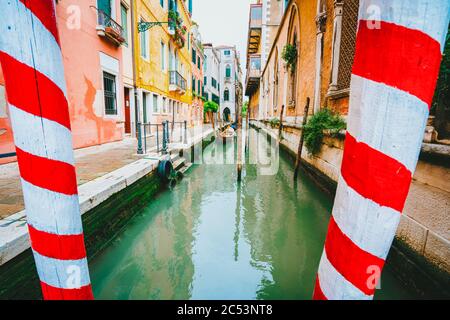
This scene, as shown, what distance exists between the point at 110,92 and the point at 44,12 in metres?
7.16

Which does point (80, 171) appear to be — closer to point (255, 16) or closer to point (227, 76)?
point (255, 16)

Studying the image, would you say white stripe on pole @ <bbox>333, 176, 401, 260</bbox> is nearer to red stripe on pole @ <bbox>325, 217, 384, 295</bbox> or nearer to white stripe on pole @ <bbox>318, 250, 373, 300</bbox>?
red stripe on pole @ <bbox>325, 217, 384, 295</bbox>

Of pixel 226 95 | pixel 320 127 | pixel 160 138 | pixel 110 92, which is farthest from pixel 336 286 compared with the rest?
pixel 226 95

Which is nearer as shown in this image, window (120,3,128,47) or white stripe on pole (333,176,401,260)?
white stripe on pole (333,176,401,260)

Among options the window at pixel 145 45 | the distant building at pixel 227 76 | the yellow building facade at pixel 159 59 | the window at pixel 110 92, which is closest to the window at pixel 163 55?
the yellow building facade at pixel 159 59

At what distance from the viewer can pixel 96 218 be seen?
273cm

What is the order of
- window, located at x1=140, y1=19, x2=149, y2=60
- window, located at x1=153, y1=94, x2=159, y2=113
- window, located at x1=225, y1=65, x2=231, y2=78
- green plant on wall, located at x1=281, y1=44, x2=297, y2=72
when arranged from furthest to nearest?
window, located at x1=225, y1=65, x2=231, y2=78, window, located at x1=153, y1=94, x2=159, y2=113, window, located at x1=140, y1=19, x2=149, y2=60, green plant on wall, located at x1=281, y1=44, x2=297, y2=72

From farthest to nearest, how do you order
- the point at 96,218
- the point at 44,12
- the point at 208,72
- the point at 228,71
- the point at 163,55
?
the point at 228,71
the point at 208,72
the point at 163,55
the point at 96,218
the point at 44,12

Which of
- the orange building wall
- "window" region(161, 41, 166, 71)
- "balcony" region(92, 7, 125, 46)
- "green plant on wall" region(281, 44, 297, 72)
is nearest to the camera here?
the orange building wall

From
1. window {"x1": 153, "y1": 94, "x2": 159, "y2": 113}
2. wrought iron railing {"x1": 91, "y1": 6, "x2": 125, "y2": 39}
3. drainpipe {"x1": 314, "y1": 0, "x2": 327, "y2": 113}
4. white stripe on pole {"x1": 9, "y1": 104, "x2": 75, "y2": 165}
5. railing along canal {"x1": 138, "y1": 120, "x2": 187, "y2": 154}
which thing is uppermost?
wrought iron railing {"x1": 91, "y1": 6, "x2": 125, "y2": 39}

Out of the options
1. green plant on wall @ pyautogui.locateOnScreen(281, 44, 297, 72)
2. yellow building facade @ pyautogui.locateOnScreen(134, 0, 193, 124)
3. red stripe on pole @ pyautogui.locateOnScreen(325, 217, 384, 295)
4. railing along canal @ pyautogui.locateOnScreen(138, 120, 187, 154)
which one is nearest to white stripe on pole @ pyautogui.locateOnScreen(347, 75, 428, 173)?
red stripe on pole @ pyautogui.locateOnScreen(325, 217, 384, 295)

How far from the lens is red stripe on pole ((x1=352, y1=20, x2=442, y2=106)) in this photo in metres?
0.51

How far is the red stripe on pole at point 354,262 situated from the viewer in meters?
0.64
